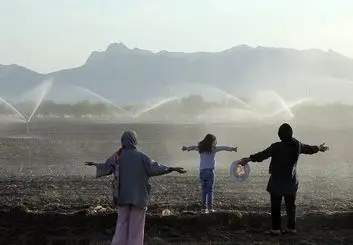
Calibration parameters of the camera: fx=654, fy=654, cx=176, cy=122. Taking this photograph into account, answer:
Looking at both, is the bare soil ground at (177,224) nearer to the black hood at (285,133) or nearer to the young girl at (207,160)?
the young girl at (207,160)

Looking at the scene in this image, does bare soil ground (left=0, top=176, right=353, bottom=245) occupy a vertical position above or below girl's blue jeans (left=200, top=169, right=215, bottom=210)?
below

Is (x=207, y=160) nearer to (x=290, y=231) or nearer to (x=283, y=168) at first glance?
(x=283, y=168)

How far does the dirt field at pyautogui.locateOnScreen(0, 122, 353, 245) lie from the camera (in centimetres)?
1122

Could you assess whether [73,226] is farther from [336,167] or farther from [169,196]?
[336,167]

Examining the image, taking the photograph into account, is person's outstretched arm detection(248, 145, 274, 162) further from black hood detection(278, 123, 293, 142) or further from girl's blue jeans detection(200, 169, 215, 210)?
girl's blue jeans detection(200, 169, 215, 210)

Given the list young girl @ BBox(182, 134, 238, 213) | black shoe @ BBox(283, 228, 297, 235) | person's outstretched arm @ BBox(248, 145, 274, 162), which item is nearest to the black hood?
person's outstretched arm @ BBox(248, 145, 274, 162)

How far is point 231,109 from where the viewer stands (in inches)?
2867

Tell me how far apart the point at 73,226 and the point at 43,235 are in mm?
774

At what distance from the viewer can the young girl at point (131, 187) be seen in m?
9.49

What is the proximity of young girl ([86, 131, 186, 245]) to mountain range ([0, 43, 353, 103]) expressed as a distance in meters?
97.7

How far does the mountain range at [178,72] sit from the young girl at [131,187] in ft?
321

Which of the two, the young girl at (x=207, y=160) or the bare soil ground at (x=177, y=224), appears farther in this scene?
the young girl at (x=207, y=160)

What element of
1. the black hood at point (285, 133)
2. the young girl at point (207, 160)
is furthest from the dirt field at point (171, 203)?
the black hood at point (285, 133)

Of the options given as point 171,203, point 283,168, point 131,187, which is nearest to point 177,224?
point 283,168
